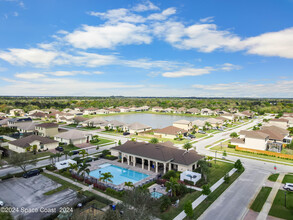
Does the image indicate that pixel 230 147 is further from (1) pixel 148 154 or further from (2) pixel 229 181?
(1) pixel 148 154

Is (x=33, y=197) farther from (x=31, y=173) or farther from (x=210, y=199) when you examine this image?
(x=210, y=199)

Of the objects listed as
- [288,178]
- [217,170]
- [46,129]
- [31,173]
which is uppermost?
[46,129]

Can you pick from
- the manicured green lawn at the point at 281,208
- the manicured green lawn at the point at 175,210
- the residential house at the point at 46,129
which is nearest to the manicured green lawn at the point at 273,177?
the manicured green lawn at the point at 281,208

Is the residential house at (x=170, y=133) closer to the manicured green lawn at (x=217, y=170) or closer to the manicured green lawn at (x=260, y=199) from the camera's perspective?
the manicured green lawn at (x=217, y=170)

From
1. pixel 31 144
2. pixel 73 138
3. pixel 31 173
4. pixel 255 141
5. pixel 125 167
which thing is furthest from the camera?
pixel 73 138

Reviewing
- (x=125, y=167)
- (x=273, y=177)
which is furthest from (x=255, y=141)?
(x=125, y=167)

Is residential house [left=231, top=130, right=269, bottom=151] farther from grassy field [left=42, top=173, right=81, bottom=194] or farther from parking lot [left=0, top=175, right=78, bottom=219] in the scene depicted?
parking lot [left=0, top=175, right=78, bottom=219]

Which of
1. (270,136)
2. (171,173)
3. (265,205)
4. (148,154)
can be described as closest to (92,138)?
(148,154)
